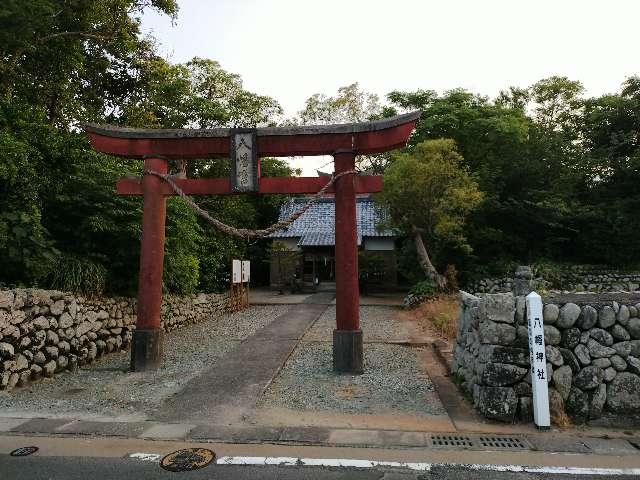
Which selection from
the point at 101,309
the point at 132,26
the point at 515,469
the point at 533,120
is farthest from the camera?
the point at 533,120

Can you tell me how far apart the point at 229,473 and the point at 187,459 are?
0.57 m

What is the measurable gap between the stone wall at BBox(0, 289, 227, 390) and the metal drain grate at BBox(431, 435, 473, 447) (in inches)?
245

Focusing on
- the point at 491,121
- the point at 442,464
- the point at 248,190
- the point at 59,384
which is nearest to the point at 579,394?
the point at 442,464

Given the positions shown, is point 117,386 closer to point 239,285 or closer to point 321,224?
point 239,285

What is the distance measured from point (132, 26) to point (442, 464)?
13464 millimetres

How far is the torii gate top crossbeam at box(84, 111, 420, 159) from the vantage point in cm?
770

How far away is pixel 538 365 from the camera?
5.09 meters

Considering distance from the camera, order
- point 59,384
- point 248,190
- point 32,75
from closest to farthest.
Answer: point 59,384
point 248,190
point 32,75

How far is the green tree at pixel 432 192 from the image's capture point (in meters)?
15.9

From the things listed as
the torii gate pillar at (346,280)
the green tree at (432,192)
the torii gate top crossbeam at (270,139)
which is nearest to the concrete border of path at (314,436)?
the torii gate pillar at (346,280)

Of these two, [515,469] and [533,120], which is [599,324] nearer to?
[515,469]

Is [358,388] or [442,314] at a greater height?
[442,314]

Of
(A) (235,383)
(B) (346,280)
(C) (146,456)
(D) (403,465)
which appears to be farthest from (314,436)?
(B) (346,280)

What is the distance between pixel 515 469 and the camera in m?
4.04
